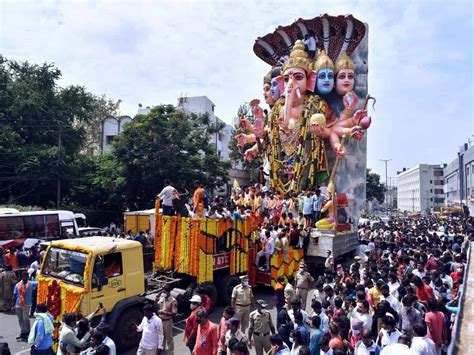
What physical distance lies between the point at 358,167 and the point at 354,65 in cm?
547

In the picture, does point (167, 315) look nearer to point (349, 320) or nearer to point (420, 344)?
point (349, 320)

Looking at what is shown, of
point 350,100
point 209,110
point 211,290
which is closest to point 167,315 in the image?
point 211,290

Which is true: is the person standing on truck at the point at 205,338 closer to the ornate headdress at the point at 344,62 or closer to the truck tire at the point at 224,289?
the truck tire at the point at 224,289

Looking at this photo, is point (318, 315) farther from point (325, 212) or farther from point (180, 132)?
point (180, 132)

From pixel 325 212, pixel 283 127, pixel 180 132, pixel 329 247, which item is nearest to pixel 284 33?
pixel 283 127

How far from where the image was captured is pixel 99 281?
24.6 feet

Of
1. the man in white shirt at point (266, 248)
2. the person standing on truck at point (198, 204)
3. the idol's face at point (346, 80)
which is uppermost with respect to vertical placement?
the idol's face at point (346, 80)

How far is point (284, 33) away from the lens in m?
23.1

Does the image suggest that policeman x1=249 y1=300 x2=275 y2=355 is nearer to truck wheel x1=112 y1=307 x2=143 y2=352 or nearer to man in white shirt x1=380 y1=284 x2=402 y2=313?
man in white shirt x1=380 y1=284 x2=402 y2=313

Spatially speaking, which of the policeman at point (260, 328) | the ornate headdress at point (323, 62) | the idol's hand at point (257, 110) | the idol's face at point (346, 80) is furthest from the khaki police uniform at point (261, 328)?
the idol's hand at point (257, 110)

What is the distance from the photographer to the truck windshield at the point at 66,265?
760 cm

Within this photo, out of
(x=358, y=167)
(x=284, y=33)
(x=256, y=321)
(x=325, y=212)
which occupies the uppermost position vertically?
(x=284, y=33)

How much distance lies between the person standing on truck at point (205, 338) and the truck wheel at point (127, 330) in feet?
8.41

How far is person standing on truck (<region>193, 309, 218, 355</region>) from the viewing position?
5.80 m
